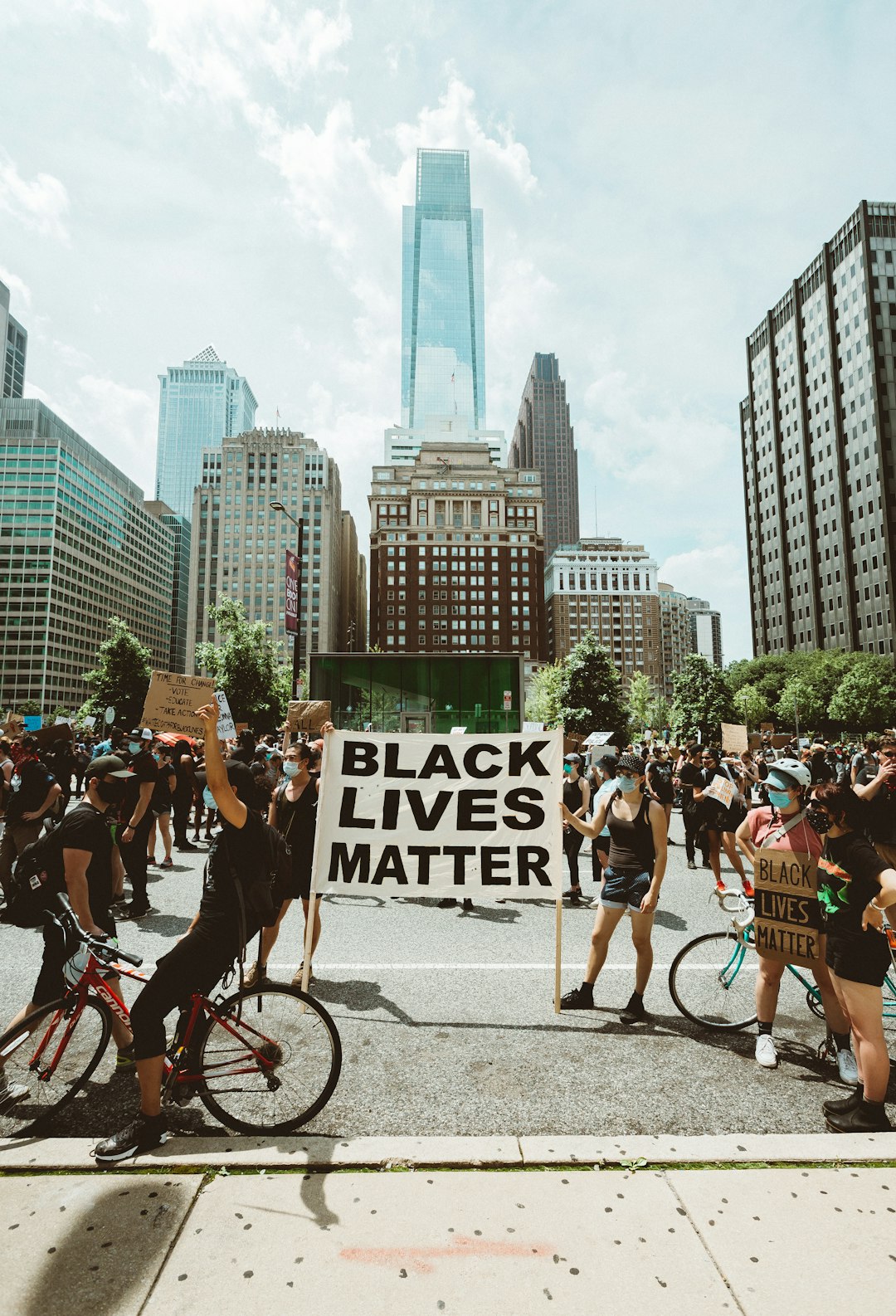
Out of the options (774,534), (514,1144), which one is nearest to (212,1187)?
(514,1144)

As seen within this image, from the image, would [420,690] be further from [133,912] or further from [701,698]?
[701,698]

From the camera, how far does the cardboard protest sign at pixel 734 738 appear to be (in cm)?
1831

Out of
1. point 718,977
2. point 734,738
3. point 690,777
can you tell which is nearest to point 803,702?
point 734,738

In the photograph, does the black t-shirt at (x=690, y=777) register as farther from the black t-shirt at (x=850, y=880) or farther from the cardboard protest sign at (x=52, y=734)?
the cardboard protest sign at (x=52, y=734)

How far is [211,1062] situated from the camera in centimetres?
398

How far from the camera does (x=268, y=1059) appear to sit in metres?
4.05

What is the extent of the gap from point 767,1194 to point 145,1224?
2841mm

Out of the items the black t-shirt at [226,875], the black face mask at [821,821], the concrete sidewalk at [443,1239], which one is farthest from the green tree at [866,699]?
the black t-shirt at [226,875]

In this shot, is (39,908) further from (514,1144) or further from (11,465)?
(11,465)

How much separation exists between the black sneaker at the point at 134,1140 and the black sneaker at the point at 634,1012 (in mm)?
3345

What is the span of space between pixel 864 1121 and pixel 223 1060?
3.63 metres

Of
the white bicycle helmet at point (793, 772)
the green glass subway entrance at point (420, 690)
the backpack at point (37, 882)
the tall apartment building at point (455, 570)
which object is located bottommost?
the backpack at point (37, 882)

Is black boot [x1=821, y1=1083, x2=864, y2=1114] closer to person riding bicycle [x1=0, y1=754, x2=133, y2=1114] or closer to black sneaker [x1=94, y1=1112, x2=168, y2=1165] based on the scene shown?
black sneaker [x1=94, y1=1112, x2=168, y2=1165]

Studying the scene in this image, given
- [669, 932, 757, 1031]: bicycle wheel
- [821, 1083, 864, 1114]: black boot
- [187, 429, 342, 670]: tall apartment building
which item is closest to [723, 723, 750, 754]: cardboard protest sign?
[669, 932, 757, 1031]: bicycle wheel
